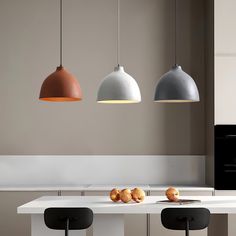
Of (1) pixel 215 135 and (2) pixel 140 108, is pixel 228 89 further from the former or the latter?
(2) pixel 140 108

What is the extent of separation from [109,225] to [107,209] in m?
0.26

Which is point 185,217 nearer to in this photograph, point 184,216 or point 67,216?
point 184,216

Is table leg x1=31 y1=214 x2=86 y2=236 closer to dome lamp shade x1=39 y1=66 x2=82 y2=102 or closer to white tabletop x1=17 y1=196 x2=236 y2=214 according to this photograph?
white tabletop x1=17 y1=196 x2=236 y2=214

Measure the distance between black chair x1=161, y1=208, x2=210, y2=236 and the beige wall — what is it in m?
2.62

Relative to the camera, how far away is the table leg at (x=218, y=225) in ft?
15.9

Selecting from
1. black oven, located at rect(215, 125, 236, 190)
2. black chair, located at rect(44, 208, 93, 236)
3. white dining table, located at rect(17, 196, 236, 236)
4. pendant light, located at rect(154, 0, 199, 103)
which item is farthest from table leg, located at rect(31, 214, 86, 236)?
black oven, located at rect(215, 125, 236, 190)

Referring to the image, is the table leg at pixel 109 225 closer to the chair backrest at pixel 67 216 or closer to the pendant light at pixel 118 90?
the chair backrest at pixel 67 216

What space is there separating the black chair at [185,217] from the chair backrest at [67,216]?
51 centimetres

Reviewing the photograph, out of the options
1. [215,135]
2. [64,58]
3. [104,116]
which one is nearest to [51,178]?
[104,116]

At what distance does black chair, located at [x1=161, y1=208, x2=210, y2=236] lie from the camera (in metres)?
4.09

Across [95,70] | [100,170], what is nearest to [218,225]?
[100,170]

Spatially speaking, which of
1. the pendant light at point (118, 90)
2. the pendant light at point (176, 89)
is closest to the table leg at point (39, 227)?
the pendant light at point (118, 90)

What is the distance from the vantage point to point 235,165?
6.16 metres

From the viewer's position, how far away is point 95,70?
22.1 ft
